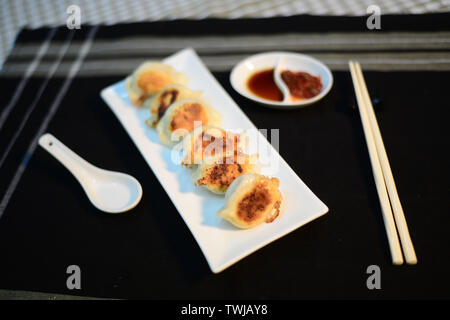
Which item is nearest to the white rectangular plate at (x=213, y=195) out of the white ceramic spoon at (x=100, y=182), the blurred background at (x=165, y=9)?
the white ceramic spoon at (x=100, y=182)

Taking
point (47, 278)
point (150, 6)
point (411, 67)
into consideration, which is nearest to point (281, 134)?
point (411, 67)

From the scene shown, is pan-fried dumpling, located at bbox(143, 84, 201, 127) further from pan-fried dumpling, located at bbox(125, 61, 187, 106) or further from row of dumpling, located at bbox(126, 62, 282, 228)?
pan-fried dumpling, located at bbox(125, 61, 187, 106)

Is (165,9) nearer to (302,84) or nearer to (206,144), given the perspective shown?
(302,84)

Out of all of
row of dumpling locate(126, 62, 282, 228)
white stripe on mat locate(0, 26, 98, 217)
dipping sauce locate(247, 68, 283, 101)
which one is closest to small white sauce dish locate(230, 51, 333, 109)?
dipping sauce locate(247, 68, 283, 101)

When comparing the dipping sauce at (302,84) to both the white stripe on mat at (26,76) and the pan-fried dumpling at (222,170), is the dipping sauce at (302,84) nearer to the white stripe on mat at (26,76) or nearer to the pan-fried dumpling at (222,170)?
the pan-fried dumpling at (222,170)

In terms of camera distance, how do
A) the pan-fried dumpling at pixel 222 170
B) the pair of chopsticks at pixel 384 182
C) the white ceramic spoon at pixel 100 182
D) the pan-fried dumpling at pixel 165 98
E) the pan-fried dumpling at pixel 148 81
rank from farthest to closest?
the pan-fried dumpling at pixel 148 81 < the pan-fried dumpling at pixel 165 98 < the white ceramic spoon at pixel 100 182 < the pan-fried dumpling at pixel 222 170 < the pair of chopsticks at pixel 384 182
